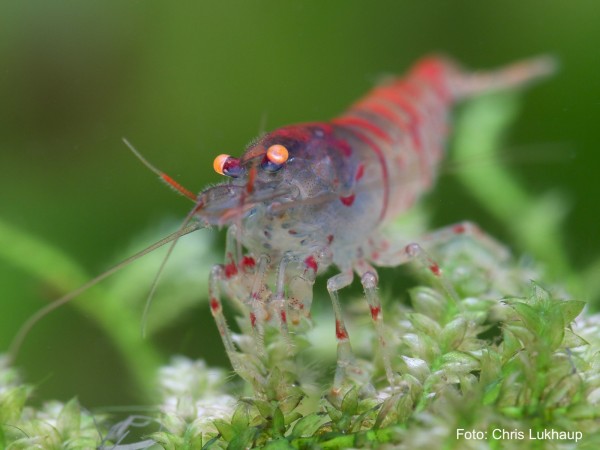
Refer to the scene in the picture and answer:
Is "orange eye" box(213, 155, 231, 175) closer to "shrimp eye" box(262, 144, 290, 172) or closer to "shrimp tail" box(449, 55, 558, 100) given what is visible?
"shrimp eye" box(262, 144, 290, 172)

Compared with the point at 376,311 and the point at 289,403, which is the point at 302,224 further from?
the point at 289,403

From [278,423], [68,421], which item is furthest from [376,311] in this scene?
[68,421]

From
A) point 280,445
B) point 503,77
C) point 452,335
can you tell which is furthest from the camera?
point 503,77

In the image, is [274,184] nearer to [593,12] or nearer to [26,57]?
[26,57]

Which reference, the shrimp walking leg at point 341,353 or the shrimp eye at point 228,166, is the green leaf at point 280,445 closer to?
the shrimp walking leg at point 341,353

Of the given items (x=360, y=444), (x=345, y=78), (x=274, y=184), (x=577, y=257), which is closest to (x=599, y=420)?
→ (x=360, y=444)

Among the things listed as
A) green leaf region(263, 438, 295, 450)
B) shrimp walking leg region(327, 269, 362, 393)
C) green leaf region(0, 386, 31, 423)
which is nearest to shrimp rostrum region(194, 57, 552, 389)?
shrimp walking leg region(327, 269, 362, 393)

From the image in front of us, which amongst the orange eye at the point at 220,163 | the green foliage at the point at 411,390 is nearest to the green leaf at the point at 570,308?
the green foliage at the point at 411,390
